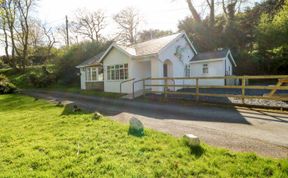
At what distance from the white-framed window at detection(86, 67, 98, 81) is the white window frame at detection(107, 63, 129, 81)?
3485mm

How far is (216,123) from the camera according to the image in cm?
820

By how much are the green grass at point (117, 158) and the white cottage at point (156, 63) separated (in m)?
11.2

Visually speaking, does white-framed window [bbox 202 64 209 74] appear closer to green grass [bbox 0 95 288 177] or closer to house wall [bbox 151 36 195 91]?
house wall [bbox 151 36 195 91]

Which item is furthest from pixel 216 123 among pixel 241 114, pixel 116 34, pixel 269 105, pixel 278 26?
pixel 116 34

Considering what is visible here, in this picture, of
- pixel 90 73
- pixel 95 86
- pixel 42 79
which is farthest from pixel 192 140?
pixel 42 79

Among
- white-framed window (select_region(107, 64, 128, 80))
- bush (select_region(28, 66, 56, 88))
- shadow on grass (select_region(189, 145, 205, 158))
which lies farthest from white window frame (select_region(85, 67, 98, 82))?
shadow on grass (select_region(189, 145, 205, 158))

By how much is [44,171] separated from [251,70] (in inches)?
1060

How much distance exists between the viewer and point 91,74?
2511 centimetres

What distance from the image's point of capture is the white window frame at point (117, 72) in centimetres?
1919

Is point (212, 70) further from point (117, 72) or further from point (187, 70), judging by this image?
point (117, 72)

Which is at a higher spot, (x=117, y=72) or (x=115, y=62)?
(x=115, y=62)

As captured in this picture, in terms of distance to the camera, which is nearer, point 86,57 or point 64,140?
point 64,140

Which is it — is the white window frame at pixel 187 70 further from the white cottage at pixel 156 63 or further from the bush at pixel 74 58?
the bush at pixel 74 58

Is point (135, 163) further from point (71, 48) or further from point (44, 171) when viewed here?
point (71, 48)
